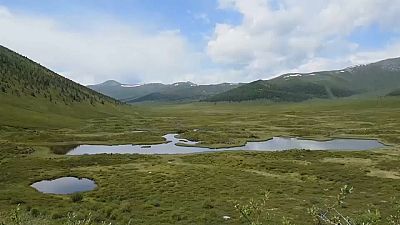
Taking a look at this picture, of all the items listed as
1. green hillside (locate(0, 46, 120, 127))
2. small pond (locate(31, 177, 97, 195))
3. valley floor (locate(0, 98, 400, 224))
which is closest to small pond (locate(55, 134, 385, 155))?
valley floor (locate(0, 98, 400, 224))

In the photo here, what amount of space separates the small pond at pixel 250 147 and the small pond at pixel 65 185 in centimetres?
2991

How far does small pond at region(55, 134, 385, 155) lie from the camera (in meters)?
82.9

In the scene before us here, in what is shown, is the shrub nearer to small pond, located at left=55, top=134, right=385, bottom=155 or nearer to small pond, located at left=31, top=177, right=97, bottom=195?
small pond, located at left=31, top=177, right=97, bottom=195

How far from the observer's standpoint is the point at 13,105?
5910 inches

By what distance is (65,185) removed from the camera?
1836 inches

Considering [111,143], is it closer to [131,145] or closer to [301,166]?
[131,145]

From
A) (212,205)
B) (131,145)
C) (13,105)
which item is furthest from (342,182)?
(13,105)

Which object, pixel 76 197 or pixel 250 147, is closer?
pixel 76 197

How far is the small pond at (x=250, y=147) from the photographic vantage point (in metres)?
82.9

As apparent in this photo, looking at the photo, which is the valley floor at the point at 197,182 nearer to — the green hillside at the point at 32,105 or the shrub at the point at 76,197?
the shrub at the point at 76,197

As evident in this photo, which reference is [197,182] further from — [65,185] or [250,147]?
[250,147]

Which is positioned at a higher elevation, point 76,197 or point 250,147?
point 76,197

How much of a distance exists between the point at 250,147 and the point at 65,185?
5139 cm

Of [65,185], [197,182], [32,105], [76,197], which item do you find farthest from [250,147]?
[32,105]
